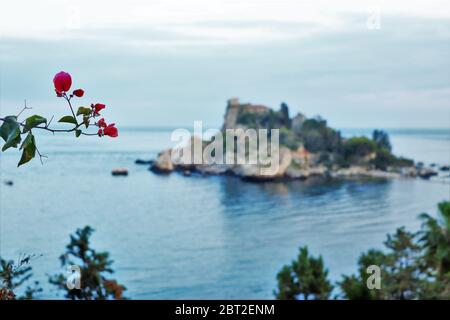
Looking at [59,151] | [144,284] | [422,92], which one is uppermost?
[422,92]

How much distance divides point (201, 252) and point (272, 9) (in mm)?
9329

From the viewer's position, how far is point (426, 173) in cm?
1131

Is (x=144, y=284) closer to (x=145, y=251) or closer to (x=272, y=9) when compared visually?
(x=145, y=251)

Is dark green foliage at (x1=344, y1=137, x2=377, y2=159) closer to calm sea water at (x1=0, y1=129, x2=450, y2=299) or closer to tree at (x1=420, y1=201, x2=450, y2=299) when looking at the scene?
calm sea water at (x1=0, y1=129, x2=450, y2=299)

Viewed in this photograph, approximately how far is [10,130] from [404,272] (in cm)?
707

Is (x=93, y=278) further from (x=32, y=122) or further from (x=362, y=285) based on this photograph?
(x=32, y=122)

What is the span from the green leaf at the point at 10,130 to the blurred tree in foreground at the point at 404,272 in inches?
203

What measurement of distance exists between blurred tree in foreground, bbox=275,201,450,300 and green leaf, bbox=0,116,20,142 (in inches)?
203

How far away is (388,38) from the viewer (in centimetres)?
501

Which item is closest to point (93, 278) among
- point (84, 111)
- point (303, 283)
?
point (303, 283)

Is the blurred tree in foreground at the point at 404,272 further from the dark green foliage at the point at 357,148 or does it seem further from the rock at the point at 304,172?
the rock at the point at 304,172
